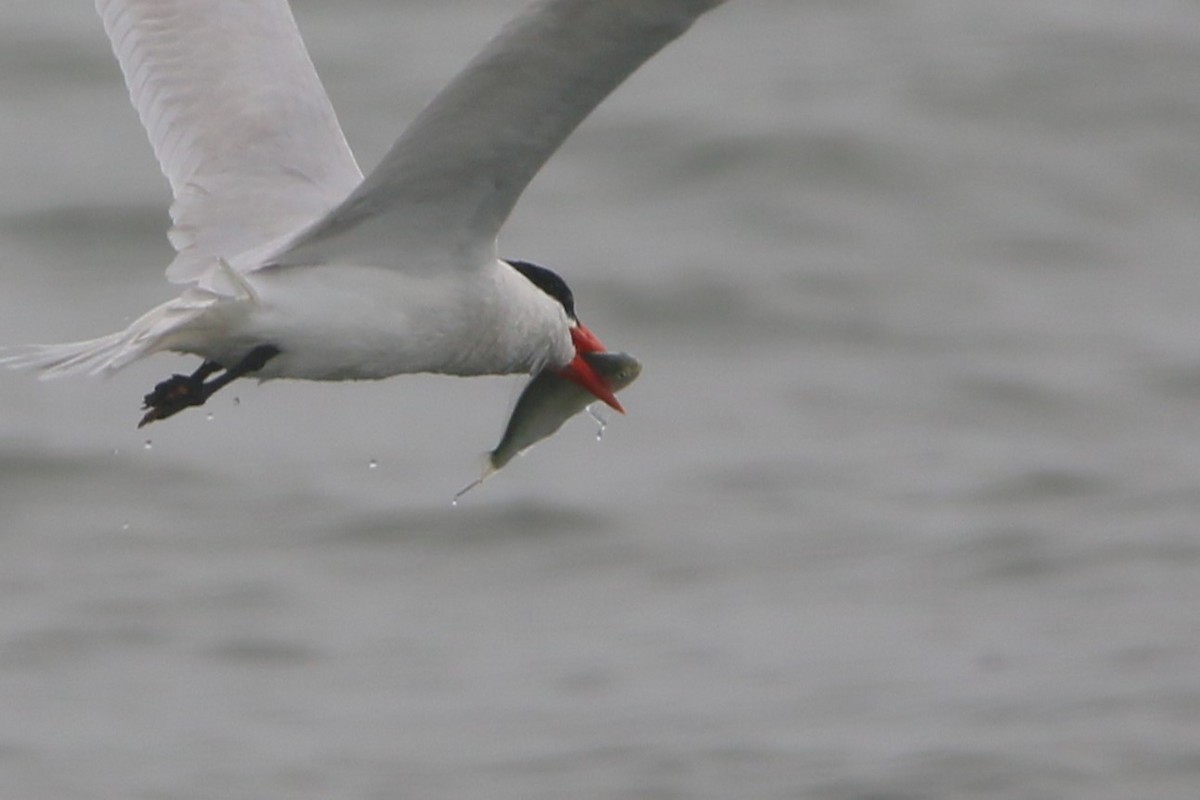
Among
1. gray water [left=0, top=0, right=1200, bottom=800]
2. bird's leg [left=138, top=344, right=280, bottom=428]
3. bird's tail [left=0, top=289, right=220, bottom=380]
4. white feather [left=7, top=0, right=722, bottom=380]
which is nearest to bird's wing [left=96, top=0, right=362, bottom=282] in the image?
white feather [left=7, top=0, right=722, bottom=380]

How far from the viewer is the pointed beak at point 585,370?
586cm

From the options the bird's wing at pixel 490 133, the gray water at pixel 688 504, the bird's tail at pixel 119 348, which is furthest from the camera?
the gray water at pixel 688 504

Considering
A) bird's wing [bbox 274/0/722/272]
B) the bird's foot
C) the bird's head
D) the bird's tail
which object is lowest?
the bird's head

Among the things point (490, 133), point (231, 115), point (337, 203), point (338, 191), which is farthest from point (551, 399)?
point (490, 133)

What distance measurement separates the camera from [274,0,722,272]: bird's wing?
174 inches

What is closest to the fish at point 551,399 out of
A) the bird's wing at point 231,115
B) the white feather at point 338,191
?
the white feather at point 338,191

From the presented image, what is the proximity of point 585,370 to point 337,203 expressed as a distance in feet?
2.59

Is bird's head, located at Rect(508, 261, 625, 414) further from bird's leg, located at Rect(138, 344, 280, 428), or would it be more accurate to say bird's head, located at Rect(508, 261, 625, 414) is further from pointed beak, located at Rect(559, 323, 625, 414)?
bird's leg, located at Rect(138, 344, 280, 428)

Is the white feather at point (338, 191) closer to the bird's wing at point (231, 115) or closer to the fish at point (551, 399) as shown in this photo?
the bird's wing at point (231, 115)

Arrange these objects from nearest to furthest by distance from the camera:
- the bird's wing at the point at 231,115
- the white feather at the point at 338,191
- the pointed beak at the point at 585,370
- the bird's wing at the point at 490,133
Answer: the bird's wing at the point at 490,133 < the white feather at the point at 338,191 < the bird's wing at the point at 231,115 < the pointed beak at the point at 585,370

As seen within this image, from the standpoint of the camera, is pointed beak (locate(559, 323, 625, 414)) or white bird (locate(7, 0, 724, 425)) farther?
pointed beak (locate(559, 323, 625, 414))

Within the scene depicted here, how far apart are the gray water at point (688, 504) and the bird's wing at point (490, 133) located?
3.83 metres

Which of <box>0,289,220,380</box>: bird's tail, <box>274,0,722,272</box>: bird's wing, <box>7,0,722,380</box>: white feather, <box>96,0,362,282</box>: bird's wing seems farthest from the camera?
<box>96,0,362,282</box>: bird's wing

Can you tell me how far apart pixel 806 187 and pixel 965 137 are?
44.3 inches
